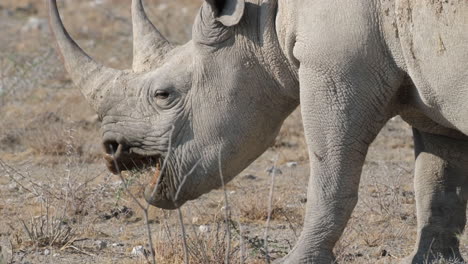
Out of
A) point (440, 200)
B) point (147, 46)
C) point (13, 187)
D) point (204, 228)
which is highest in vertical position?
point (147, 46)

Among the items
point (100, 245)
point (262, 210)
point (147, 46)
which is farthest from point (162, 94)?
point (262, 210)

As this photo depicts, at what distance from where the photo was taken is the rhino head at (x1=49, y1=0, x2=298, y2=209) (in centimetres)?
624

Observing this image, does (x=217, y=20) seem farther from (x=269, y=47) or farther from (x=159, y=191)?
(x=159, y=191)

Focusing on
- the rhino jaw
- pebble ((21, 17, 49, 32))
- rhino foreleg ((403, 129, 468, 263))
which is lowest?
pebble ((21, 17, 49, 32))

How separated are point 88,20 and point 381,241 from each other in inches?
490

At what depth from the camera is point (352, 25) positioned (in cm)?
563

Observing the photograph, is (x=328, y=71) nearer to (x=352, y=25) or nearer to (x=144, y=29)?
(x=352, y=25)

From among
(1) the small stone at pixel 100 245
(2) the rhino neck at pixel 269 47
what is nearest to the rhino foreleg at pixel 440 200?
(2) the rhino neck at pixel 269 47

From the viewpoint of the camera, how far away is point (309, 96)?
5.86 m

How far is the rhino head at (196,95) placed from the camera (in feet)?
20.5

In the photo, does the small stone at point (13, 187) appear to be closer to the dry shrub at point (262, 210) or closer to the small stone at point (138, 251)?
the dry shrub at point (262, 210)

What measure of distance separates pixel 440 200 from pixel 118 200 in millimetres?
1928

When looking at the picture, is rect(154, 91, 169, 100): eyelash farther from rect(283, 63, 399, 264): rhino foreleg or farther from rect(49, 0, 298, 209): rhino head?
rect(283, 63, 399, 264): rhino foreleg

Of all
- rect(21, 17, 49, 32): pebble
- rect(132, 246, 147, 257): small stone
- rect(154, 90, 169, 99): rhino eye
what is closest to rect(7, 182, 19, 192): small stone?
rect(132, 246, 147, 257): small stone
